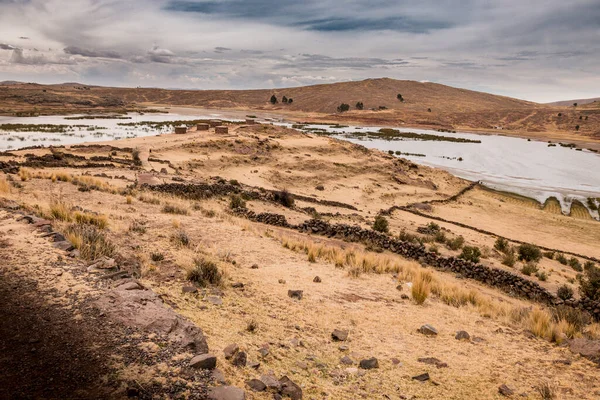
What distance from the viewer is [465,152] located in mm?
68062

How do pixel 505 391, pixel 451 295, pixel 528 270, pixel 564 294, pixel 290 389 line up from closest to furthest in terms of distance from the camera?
pixel 290 389 → pixel 505 391 → pixel 451 295 → pixel 564 294 → pixel 528 270

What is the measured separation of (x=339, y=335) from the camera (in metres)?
7.43

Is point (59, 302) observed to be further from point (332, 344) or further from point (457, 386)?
point (457, 386)

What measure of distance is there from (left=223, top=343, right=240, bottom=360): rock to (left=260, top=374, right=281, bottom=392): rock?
24.7 inches

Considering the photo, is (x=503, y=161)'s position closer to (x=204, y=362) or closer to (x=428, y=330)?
(x=428, y=330)

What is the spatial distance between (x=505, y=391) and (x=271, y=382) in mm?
3949

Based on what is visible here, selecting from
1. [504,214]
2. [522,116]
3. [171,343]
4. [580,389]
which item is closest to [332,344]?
[171,343]

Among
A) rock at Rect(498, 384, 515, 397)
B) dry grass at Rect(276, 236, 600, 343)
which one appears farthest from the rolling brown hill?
rock at Rect(498, 384, 515, 397)

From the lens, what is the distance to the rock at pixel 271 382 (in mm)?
5188

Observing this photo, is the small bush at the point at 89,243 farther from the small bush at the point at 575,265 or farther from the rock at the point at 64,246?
the small bush at the point at 575,265

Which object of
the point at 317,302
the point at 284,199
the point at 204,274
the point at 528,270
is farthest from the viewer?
the point at 284,199

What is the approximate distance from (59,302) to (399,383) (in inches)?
225

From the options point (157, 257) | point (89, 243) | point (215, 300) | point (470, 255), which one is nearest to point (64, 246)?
point (89, 243)

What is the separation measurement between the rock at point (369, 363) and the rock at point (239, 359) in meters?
2.15
